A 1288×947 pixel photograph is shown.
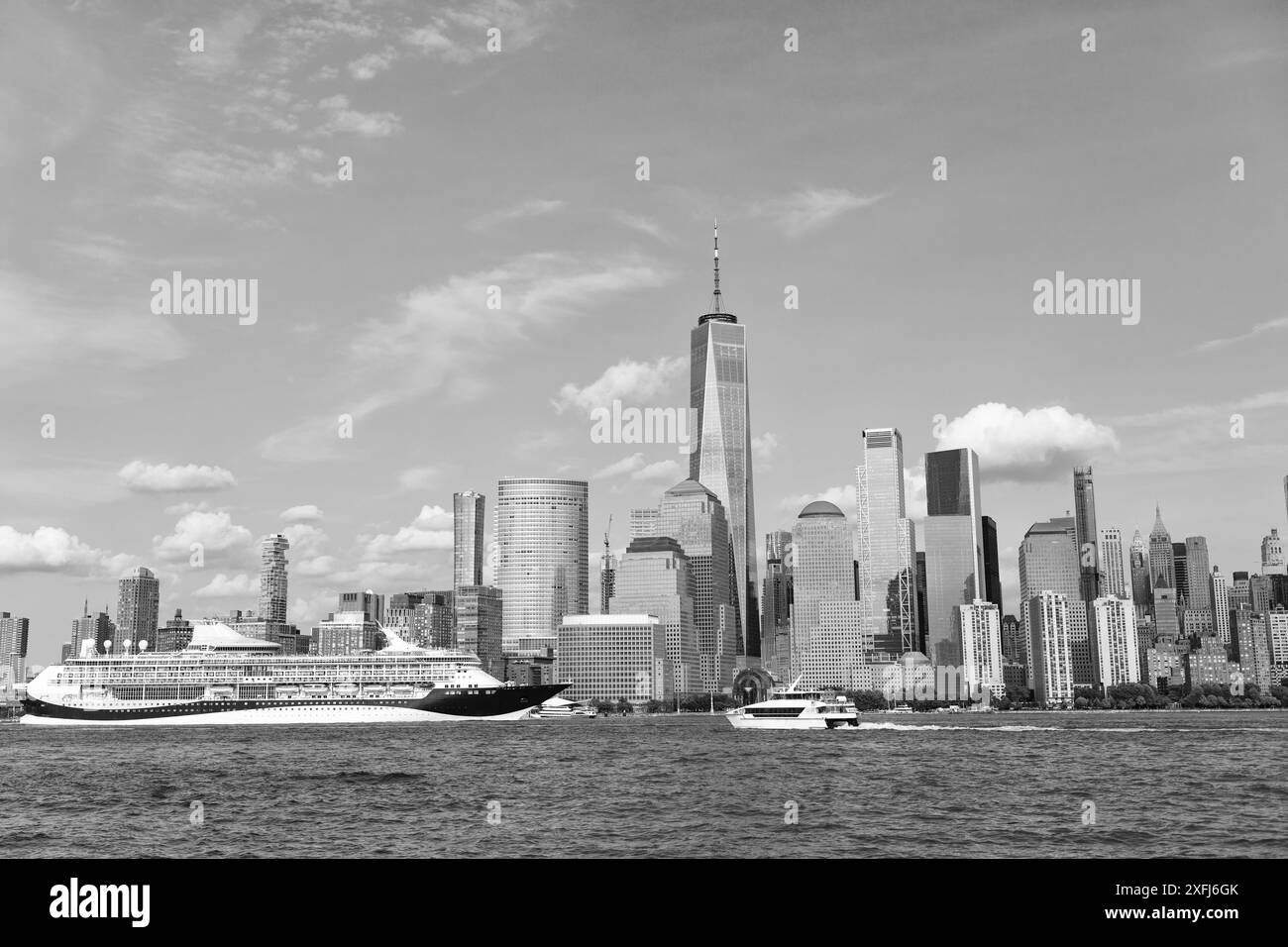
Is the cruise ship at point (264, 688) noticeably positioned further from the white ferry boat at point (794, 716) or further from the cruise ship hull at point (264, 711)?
the white ferry boat at point (794, 716)

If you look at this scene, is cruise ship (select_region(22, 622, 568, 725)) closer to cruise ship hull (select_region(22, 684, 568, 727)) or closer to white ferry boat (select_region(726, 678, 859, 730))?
cruise ship hull (select_region(22, 684, 568, 727))

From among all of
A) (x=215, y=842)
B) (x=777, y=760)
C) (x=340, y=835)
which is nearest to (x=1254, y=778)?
(x=777, y=760)

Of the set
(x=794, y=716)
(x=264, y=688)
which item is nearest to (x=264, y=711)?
(x=264, y=688)

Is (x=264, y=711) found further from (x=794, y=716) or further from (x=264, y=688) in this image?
(x=794, y=716)

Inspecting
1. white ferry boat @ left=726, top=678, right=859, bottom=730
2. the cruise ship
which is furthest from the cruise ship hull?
white ferry boat @ left=726, top=678, right=859, bottom=730

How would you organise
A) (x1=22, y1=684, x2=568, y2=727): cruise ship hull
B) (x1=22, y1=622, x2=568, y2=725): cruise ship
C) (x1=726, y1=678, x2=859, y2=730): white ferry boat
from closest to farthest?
1. (x1=726, y1=678, x2=859, y2=730): white ferry boat
2. (x1=22, y1=684, x2=568, y2=727): cruise ship hull
3. (x1=22, y1=622, x2=568, y2=725): cruise ship
